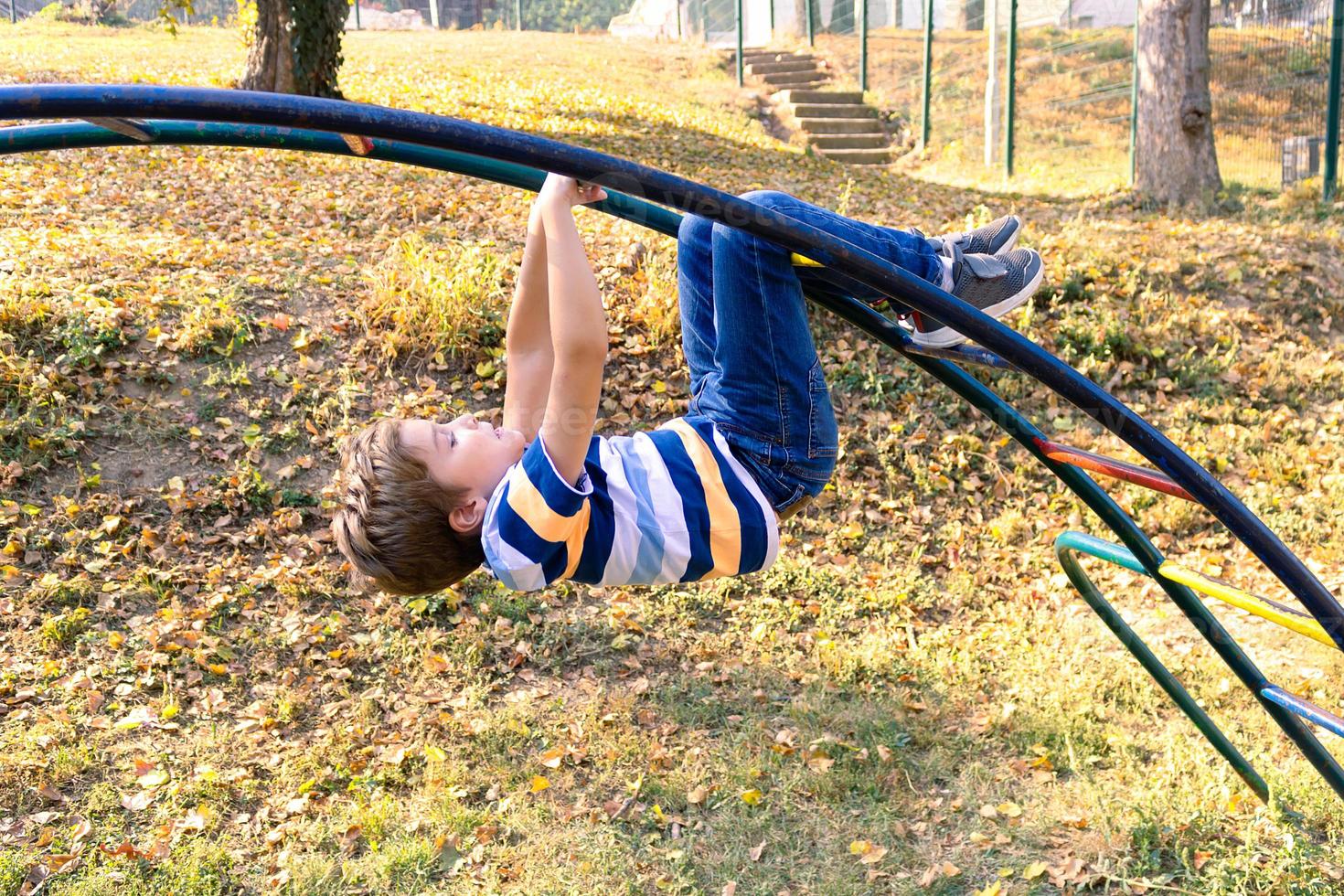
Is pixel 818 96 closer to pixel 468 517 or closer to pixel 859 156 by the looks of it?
pixel 859 156

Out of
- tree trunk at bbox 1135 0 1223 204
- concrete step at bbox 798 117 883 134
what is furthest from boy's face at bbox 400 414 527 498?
concrete step at bbox 798 117 883 134

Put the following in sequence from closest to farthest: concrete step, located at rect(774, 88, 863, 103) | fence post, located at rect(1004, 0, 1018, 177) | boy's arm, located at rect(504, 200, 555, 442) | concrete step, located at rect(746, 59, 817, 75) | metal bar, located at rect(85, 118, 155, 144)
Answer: metal bar, located at rect(85, 118, 155, 144)
boy's arm, located at rect(504, 200, 555, 442)
fence post, located at rect(1004, 0, 1018, 177)
concrete step, located at rect(774, 88, 863, 103)
concrete step, located at rect(746, 59, 817, 75)

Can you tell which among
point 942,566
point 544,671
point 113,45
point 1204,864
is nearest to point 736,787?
point 544,671

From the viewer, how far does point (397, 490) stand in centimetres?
221

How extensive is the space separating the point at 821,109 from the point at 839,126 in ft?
2.12

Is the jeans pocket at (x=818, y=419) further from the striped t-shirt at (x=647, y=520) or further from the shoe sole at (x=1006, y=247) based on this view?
the shoe sole at (x=1006, y=247)

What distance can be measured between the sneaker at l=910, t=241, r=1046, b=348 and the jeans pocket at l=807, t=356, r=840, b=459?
30 cm

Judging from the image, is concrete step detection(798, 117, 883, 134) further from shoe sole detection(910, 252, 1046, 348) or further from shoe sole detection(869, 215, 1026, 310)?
shoe sole detection(910, 252, 1046, 348)

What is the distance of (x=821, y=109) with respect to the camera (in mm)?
14422

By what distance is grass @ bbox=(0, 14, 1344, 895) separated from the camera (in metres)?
3.44

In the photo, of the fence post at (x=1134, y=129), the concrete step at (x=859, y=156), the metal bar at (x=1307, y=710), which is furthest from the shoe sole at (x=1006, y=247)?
the concrete step at (x=859, y=156)

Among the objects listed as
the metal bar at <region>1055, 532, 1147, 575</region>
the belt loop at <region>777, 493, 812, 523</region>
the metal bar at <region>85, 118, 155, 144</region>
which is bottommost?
the metal bar at <region>1055, 532, 1147, 575</region>

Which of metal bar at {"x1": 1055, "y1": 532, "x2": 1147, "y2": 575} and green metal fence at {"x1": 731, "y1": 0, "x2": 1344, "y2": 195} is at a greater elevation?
green metal fence at {"x1": 731, "y1": 0, "x2": 1344, "y2": 195}

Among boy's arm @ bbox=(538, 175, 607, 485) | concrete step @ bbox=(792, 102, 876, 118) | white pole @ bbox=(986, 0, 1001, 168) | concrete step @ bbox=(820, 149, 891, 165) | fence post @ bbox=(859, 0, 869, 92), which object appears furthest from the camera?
fence post @ bbox=(859, 0, 869, 92)
